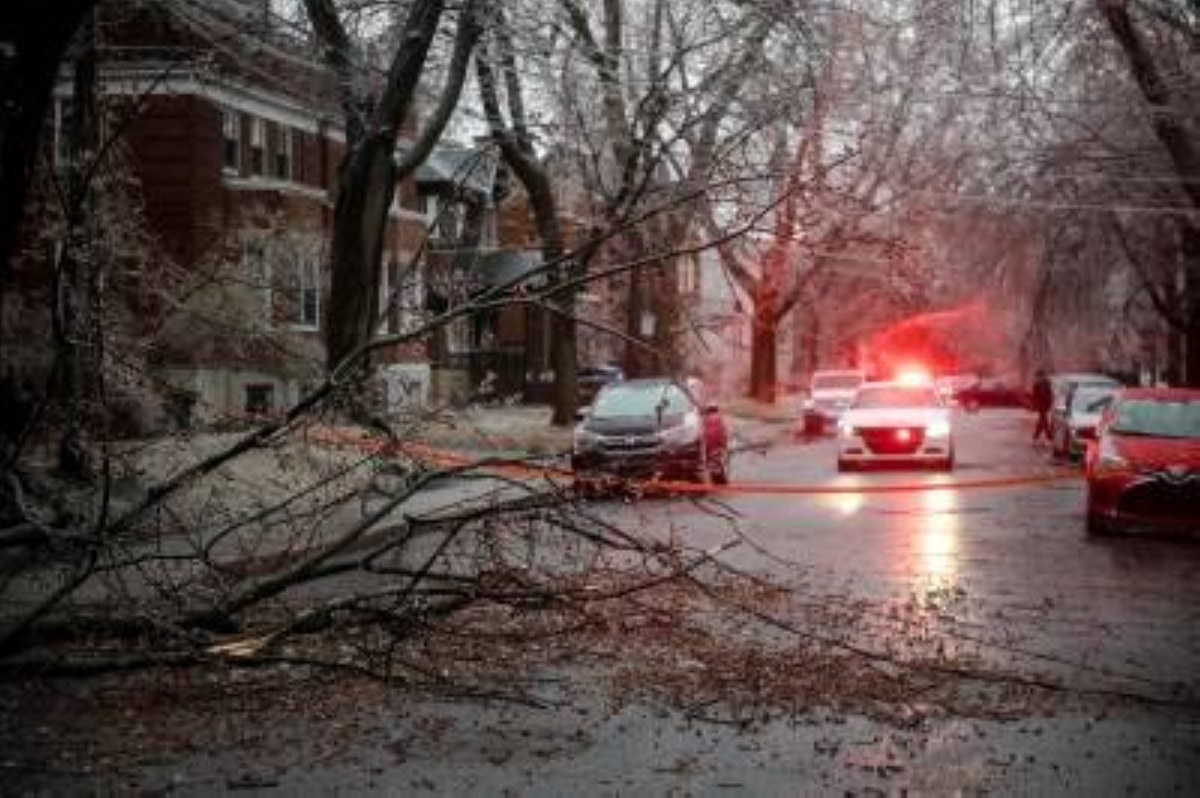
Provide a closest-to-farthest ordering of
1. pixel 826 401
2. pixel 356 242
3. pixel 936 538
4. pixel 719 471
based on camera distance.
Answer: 1. pixel 936 538
2. pixel 356 242
3. pixel 719 471
4. pixel 826 401

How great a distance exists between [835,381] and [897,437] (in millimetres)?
20078

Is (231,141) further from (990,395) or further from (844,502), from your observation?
(990,395)

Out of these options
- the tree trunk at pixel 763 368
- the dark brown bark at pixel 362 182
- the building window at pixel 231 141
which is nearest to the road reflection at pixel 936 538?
the dark brown bark at pixel 362 182

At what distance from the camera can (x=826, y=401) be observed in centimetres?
4609

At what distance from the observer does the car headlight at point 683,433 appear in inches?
910

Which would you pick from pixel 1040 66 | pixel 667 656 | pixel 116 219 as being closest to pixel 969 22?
pixel 1040 66

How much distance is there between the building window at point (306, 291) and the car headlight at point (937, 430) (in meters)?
10.4

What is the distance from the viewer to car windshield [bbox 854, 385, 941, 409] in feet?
96.1

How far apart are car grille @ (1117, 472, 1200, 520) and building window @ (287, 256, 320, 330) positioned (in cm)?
886

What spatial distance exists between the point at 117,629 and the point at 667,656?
126 inches

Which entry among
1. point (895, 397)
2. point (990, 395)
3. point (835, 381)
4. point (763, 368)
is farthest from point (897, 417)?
point (990, 395)

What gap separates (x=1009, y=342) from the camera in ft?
213

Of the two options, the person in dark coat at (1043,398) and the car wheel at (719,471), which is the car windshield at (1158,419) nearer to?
the car wheel at (719,471)

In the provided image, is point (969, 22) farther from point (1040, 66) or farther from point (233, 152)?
point (233, 152)
